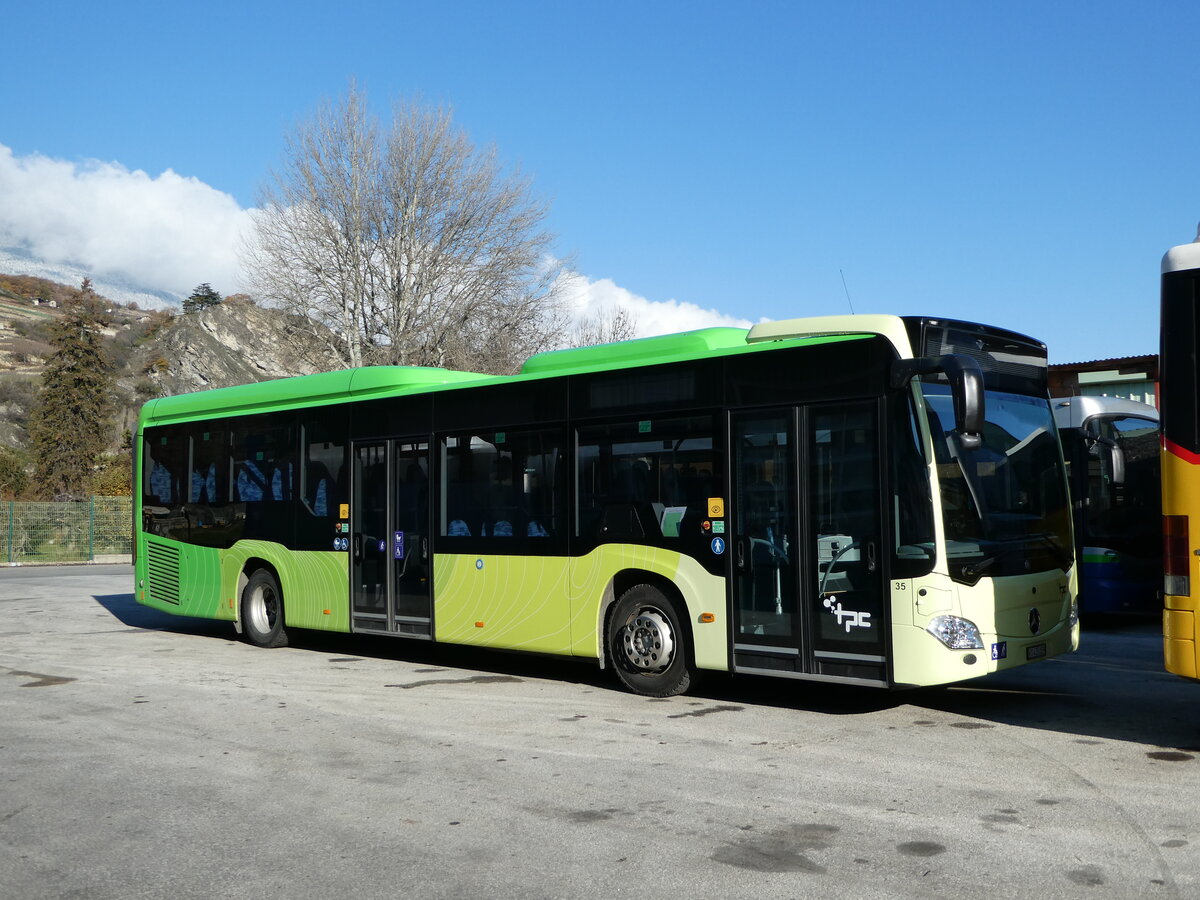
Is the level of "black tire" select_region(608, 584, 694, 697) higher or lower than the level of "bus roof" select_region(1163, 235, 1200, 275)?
lower

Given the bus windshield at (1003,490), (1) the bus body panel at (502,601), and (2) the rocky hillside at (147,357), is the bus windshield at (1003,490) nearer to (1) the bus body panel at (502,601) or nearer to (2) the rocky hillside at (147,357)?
(1) the bus body panel at (502,601)

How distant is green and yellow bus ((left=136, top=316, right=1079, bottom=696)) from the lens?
8109mm

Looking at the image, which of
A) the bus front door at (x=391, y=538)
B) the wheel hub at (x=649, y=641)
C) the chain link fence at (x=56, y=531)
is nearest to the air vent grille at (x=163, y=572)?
the bus front door at (x=391, y=538)

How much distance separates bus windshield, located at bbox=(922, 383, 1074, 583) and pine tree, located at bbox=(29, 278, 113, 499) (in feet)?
170

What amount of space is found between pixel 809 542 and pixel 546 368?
3.43 m

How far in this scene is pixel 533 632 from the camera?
10.6 m

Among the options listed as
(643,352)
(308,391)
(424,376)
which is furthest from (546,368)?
(308,391)

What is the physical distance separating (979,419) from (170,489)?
37.6ft

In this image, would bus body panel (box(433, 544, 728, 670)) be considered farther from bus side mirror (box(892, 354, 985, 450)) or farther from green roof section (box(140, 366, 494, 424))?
bus side mirror (box(892, 354, 985, 450))

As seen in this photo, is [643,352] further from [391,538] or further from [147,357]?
[147,357]

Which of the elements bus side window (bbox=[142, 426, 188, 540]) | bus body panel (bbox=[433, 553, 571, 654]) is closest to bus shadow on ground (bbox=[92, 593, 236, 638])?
bus side window (bbox=[142, 426, 188, 540])

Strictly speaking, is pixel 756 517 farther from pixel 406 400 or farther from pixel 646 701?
pixel 406 400

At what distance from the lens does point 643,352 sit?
33.0ft

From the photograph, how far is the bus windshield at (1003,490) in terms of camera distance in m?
8.09
